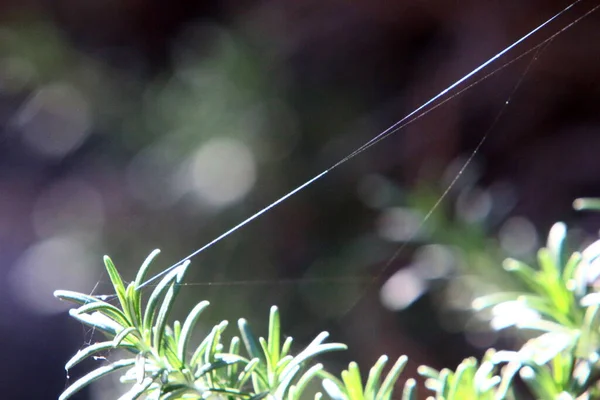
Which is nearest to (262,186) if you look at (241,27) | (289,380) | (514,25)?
(241,27)

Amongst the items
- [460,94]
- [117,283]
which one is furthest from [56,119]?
[117,283]

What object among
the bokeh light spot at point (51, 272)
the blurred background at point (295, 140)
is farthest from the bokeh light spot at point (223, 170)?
the bokeh light spot at point (51, 272)

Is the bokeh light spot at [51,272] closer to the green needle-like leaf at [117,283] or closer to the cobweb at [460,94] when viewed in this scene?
the cobweb at [460,94]

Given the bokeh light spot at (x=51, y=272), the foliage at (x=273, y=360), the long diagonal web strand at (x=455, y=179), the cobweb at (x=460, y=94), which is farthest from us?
the bokeh light spot at (x=51, y=272)

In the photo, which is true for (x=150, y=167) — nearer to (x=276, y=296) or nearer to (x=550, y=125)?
(x=276, y=296)

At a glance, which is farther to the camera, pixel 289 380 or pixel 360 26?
pixel 360 26

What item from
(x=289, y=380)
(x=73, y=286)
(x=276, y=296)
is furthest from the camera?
(x=73, y=286)

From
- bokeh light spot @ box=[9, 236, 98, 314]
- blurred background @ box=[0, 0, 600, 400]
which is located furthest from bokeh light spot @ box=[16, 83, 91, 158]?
bokeh light spot @ box=[9, 236, 98, 314]

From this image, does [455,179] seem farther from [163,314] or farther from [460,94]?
[163,314]

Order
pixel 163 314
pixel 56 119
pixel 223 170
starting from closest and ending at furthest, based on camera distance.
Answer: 1. pixel 163 314
2. pixel 223 170
3. pixel 56 119
